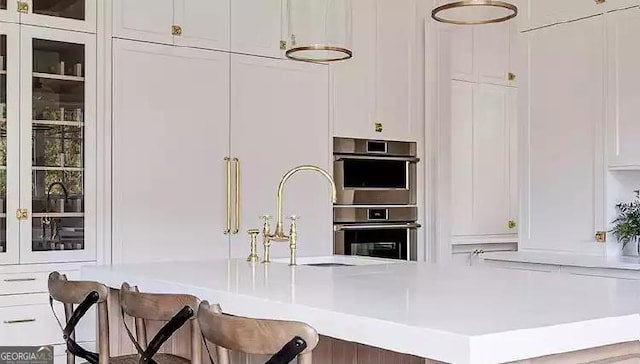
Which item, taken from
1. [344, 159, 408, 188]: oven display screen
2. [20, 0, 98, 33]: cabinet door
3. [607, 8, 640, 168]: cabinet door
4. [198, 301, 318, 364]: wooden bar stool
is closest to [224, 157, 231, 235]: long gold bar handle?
[344, 159, 408, 188]: oven display screen

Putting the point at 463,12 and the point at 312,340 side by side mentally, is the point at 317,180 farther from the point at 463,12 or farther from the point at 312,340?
the point at 312,340

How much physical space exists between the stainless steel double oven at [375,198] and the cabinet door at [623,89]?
1.54 meters

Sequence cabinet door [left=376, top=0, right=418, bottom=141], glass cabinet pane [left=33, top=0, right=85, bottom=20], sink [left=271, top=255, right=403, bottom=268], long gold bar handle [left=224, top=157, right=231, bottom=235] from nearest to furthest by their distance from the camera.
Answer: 1. sink [left=271, top=255, right=403, bottom=268]
2. glass cabinet pane [left=33, top=0, right=85, bottom=20]
3. long gold bar handle [left=224, top=157, right=231, bottom=235]
4. cabinet door [left=376, top=0, right=418, bottom=141]

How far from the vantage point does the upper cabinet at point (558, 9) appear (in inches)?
160

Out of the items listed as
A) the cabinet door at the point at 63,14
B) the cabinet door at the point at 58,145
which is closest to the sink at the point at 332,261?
the cabinet door at the point at 58,145

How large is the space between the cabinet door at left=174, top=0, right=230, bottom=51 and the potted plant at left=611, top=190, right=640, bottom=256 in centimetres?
243

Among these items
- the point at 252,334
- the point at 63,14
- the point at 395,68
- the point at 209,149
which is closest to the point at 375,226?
the point at 395,68

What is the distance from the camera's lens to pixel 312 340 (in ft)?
4.99

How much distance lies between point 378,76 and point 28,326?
2.73m

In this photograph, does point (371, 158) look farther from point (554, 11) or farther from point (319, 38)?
point (319, 38)

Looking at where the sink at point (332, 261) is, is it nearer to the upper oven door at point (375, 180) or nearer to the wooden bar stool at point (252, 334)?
the upper oven door at point (375, 180)

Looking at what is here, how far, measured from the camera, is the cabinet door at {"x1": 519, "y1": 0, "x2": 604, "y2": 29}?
13.6ft

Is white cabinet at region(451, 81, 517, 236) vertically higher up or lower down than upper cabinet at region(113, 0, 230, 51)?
lower down

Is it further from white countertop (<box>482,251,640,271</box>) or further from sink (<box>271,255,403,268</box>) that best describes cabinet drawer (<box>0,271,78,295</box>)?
white countertop (<box>482,251,640,271</box>)
